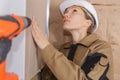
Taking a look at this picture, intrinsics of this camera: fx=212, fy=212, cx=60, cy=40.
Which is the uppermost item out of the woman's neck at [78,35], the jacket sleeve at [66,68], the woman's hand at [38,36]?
the woman's hand at [38,36]

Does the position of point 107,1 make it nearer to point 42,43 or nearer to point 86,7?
point 86,7

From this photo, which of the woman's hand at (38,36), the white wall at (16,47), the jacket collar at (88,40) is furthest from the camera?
the jacket collar at (88,40)

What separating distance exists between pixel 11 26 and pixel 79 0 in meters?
0.78

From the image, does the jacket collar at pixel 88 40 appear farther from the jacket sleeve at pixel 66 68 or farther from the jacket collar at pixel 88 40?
the jacket sleeve at pixel 66 68

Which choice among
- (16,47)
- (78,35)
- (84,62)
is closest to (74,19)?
(78,35)

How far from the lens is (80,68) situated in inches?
44.7

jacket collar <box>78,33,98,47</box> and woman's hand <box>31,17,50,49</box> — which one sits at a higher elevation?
woman's hand <box>31,17,50,49</box>

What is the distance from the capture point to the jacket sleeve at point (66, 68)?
1079 millimetres

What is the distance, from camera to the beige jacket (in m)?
1.09

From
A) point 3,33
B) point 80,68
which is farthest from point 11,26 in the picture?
point 80,68

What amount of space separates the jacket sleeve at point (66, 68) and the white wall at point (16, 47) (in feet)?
0.85

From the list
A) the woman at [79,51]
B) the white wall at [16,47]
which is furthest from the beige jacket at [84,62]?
the white wall at [16,47]

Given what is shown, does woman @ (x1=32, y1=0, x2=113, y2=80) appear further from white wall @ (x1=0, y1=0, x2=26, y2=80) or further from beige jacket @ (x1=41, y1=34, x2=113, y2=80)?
white wall @ (x1=0, y1=0, x2=26, y2=80)

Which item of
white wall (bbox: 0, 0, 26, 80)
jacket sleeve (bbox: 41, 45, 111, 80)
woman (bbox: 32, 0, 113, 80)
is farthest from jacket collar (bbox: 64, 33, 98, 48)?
white wall (bbox: 0, 0, 26, 80)
